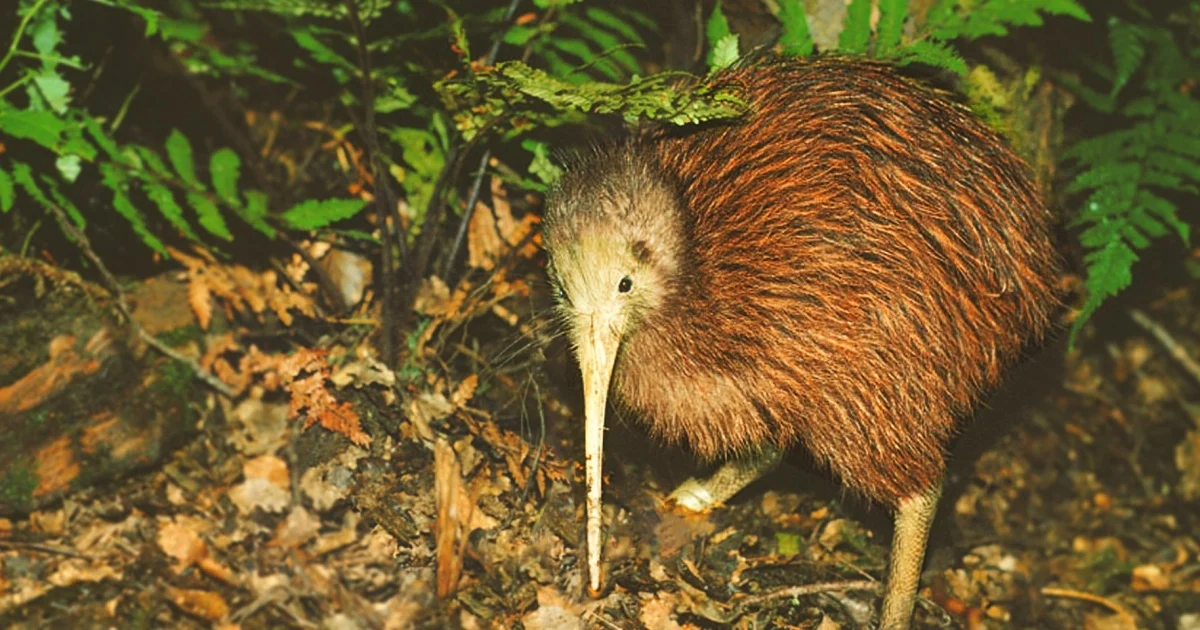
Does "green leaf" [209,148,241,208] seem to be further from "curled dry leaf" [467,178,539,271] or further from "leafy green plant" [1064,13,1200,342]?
"leafy green plant" [1064,13,1200,342]

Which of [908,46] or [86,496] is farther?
[86,496]

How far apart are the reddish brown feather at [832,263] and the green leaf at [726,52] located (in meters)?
0.07

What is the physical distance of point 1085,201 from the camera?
3.26 meters

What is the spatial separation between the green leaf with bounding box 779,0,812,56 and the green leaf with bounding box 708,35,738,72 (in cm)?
24

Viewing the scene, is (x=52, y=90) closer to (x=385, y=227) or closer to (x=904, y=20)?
(x=385, y=227)

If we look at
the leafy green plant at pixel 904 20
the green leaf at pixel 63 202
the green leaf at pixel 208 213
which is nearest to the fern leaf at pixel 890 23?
the leafy green plant at pixel 904 20

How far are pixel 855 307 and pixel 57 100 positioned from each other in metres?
2.59

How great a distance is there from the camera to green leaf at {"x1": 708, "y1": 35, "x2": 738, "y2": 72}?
2.76m

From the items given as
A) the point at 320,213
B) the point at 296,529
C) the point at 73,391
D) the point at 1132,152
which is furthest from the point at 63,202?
the point at 1132,152

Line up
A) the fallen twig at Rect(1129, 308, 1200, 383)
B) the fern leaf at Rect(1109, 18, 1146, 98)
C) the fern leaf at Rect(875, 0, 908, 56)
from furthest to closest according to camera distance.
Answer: the fallen twig at Rect(1129, 308, 1200, 383) < the fern leaf at Rect(1109, 18, 1146, 98) < the fern leaf at Rect(875, 0, 908, 56)

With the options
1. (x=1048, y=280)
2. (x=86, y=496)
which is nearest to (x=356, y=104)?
(x=86, y=496)

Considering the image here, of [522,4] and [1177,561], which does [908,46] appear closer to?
[522,4]

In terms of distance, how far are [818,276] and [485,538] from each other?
3.77 ft

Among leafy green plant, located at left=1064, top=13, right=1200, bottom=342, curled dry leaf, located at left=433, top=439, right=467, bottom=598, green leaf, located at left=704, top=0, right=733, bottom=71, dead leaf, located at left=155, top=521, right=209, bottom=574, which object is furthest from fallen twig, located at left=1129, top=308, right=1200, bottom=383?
dead leaf, located at left=155, top=521, right=209, bottom=574
